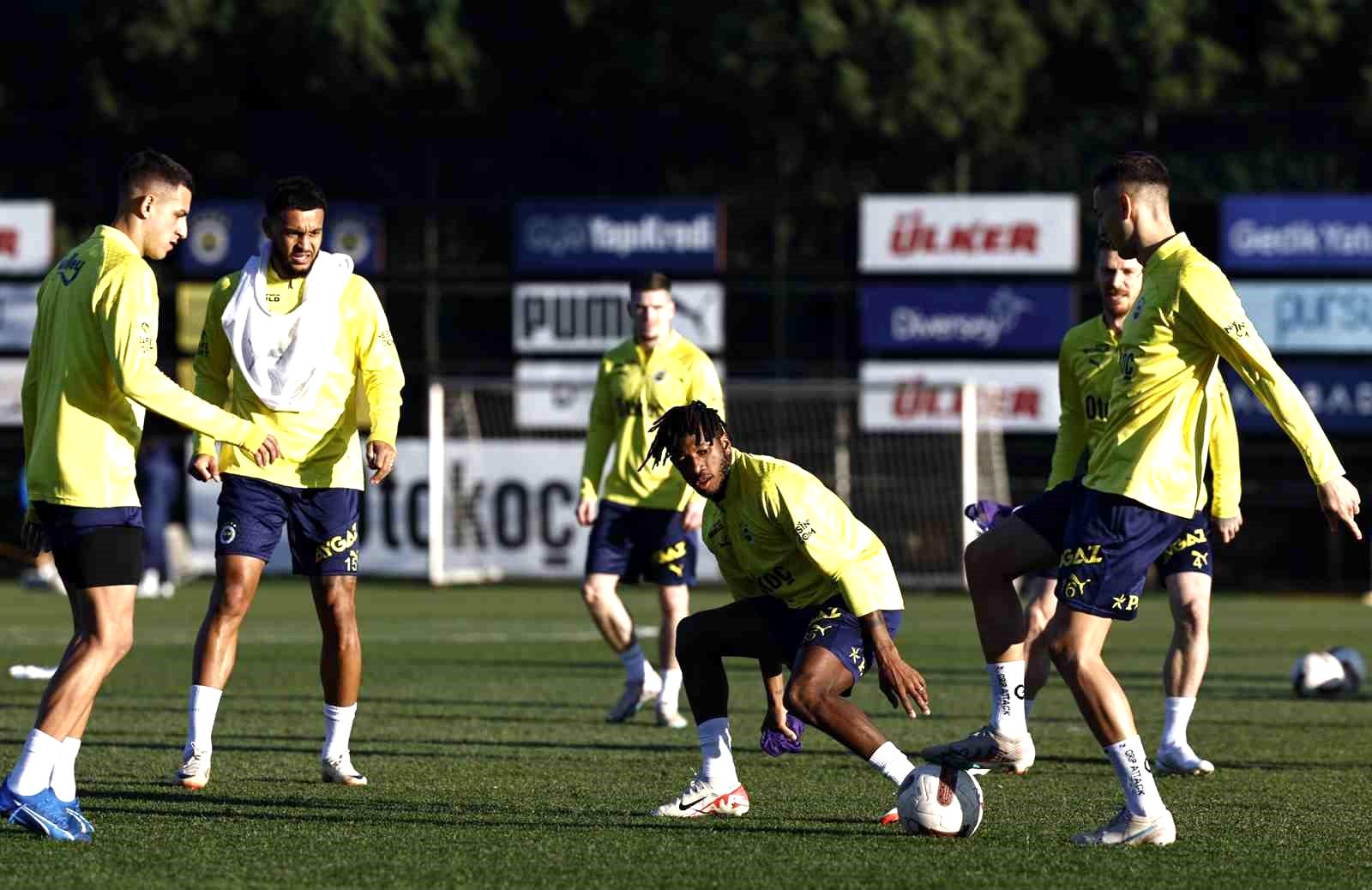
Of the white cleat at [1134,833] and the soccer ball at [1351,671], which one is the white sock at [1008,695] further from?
the soccer ball at [1351,671]

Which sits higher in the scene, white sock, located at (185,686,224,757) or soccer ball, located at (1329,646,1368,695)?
white sock, located at (185,686,224,757)

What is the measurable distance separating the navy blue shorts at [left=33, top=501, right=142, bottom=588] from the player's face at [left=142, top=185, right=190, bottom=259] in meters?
0.90

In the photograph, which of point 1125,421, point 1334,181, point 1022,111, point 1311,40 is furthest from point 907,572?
point 1125,421

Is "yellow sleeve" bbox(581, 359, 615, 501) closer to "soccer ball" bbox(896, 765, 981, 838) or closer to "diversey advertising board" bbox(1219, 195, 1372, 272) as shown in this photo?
"soccer ball" bbox(896, 765, 981, 838)

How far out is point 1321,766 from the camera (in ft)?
31.7

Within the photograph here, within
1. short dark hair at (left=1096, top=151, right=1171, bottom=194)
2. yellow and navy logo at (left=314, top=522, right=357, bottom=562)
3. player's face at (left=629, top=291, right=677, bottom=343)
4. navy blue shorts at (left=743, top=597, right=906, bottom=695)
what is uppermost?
short dark hair at (left=1096, top=151, right=1171, bottom=194)

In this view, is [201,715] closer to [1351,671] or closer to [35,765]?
[35,765]

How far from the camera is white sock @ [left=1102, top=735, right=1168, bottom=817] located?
7.20 m

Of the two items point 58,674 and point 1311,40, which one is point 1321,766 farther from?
point 1311,40

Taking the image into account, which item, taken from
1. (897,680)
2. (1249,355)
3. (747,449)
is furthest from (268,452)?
(747,449)

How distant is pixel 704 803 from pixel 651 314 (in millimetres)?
4412

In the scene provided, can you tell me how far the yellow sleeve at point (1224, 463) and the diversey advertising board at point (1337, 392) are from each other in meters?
16.7

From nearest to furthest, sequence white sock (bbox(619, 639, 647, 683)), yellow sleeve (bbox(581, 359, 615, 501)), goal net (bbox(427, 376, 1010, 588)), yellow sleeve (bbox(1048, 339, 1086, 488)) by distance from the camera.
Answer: yellow sleeve (bbox(1048, 339, 1086, 488)) < white sock (bbox(619, 639, 647, 683)) < yellow sleeve (bbox(581, 359, 615, 501)) < goal net (bbox(427, 376, 1010, 588))

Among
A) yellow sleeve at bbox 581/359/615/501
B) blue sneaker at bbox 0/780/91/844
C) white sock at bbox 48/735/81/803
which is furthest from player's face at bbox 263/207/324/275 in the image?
yellow sleeve at bbox 581/359/615/501
